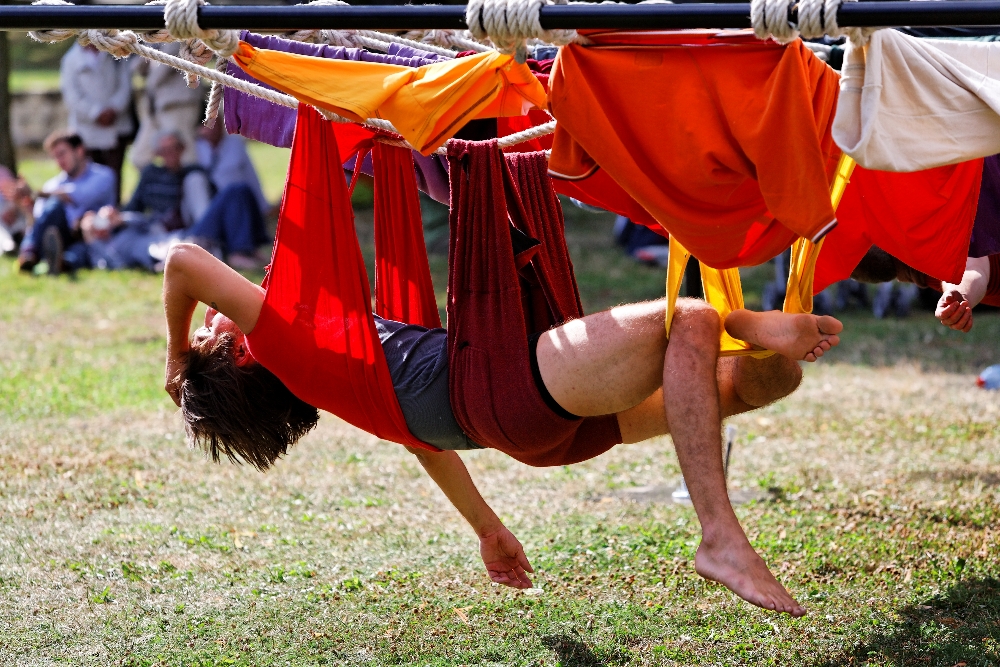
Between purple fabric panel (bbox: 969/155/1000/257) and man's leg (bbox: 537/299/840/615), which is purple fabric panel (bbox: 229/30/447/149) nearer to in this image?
man's leg (bbox: 537/299/840/615)

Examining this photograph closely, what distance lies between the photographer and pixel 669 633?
10.3 ft

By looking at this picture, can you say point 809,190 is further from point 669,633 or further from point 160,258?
point 160,258

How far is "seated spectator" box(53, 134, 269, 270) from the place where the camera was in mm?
9289

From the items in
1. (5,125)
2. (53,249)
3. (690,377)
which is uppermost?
(690,377)

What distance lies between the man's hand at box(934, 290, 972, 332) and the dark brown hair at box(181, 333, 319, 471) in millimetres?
1793

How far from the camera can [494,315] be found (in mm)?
2662

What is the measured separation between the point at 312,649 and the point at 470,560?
76cm

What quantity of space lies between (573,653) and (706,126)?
1484 mm

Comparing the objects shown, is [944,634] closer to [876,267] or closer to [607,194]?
[876,267]

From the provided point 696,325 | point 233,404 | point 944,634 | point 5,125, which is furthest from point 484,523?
point 5,125

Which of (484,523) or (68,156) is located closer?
(484,523)

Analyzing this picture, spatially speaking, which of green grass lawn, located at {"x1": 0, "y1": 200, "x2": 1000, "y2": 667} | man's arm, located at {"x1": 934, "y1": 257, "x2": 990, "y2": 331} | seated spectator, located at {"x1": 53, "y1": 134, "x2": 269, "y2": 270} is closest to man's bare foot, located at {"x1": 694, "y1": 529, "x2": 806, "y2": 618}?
green grass lawn, located at {"x1": 0, "y1": 200, "x2": 1000, "y2": 667}

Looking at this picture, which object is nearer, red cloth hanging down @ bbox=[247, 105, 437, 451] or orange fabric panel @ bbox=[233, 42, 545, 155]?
orange fabric panel @ bbox=[233, 42, 545, 155]

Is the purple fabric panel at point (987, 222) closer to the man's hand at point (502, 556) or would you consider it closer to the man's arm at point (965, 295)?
the man's arm at point (965, 295)
